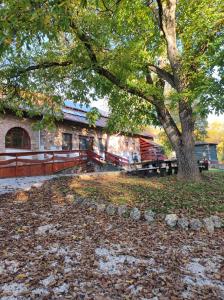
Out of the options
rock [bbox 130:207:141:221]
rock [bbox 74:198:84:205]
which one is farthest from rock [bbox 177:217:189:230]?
rock [bbox 74:198:84:205]

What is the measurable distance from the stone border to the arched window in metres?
9.06

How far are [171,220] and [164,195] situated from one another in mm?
2288

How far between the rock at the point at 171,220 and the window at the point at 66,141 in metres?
13.3

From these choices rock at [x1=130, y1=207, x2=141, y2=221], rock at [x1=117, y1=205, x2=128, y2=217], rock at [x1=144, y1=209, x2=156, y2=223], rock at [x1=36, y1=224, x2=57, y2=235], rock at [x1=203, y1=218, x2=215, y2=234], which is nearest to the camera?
rock at [x1=36, y1=224, x2=57, y2=235]

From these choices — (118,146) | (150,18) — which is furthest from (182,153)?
(118,146)

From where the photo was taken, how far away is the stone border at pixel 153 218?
545 cm

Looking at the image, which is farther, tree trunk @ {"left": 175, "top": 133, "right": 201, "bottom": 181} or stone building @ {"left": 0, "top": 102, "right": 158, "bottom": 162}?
stone building @ {"left": 0, "top": 102, "right": 158, "bottom": 162}

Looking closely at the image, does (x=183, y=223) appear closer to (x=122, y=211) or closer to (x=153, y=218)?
(x=153, y=218)

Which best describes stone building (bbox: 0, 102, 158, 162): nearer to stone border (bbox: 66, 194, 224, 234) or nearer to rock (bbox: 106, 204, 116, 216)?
stone border (bbox: 66, 194, 224, 234)

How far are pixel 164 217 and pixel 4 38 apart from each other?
476 cm

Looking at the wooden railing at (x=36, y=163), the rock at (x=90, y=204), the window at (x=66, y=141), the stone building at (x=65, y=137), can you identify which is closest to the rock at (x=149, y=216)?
the rock at (x=90, y=204)

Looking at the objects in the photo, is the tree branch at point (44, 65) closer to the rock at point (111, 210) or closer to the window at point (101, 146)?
the rock at point (111, 210)

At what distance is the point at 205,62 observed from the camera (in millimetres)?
8656

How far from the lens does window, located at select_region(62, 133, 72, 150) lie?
1806 centimetres
